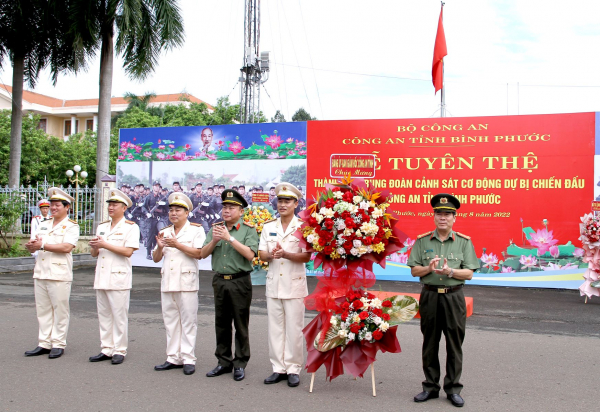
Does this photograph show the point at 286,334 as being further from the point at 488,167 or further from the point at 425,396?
the point at 488,167

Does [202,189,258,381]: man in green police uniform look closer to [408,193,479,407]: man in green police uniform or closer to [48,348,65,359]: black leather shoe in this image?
[408,193,479,407]: man in green police uniform

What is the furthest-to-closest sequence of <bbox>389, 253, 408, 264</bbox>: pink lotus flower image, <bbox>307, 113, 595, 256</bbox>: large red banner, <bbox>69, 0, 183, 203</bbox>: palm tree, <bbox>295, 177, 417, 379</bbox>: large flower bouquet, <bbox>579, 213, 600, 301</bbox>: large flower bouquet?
<bbox>69, 0, 183, 203</bbox>: palm tree → <bbox>389, 253, 408, 264</bbox>: pink lotus flower image → <bbox>307, 113, 595, 256</bbox>: large red banner → <bbox>579, 213, 600, 301</bbox>: large flower bouquet → <bbox>295, 177, 417, 379</bbox>: large flower bouquet

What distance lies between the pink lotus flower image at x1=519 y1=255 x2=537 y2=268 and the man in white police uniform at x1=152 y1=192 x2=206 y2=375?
27.5 ft

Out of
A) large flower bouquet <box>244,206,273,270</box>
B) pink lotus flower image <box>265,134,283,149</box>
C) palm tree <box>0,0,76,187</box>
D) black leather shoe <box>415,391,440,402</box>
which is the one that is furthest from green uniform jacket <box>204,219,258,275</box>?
palm tree <box>0,0,76,187</box>

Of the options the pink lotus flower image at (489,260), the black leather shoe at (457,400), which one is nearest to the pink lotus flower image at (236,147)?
the pink lotus flower image at (489,260)

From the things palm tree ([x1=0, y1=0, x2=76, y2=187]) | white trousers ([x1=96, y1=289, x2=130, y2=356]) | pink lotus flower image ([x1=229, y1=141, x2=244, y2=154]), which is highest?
palm tree ([x1=0, y1=0, x2=76, y2=187])

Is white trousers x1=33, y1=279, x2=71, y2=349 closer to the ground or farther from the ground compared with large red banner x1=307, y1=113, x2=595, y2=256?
closer to the ground

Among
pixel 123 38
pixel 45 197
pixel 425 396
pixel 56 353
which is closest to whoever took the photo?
pixel 425 396

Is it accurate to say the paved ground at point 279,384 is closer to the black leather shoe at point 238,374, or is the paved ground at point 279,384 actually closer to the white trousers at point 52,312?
the black leather shoe at point 238,374

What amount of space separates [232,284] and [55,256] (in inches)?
88.5

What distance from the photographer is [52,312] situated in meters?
6.22

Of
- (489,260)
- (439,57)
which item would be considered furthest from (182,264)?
(439,57)

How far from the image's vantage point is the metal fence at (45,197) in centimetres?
1595

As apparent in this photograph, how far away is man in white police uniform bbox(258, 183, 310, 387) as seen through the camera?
520 cm
